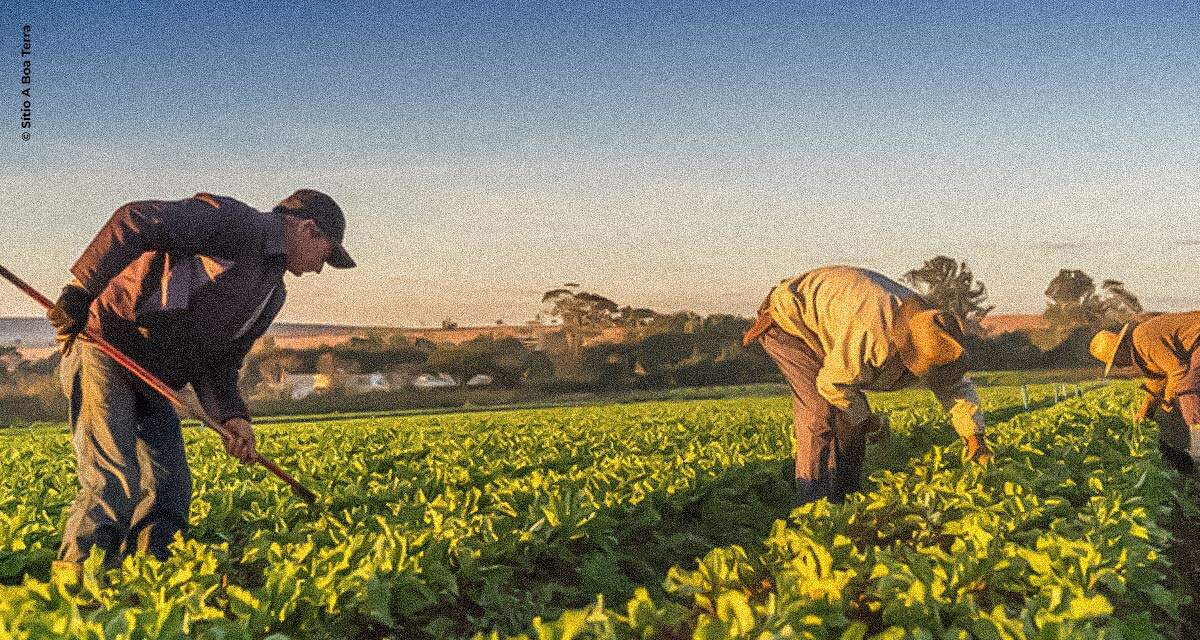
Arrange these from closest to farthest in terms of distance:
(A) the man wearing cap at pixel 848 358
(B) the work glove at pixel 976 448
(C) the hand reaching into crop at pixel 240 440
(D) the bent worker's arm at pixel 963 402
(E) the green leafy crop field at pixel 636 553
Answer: (E) the green leafy crop field at pixel 636 553 < (C) the hand reaching into crop at pixel 240 440 < (A) the man wearing cap at pixel 848 358 < (D) the bent worker's arm at pixel 963 402 < (B) the work glove at pixel 976 448

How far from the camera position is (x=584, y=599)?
5117 mm

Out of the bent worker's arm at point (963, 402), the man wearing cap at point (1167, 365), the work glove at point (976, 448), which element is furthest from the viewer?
the man wearing cap at point (1167, 365)

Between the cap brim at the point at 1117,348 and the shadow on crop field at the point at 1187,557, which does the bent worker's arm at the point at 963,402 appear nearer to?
Answer: the shadow on crop field at the point at 1187,557

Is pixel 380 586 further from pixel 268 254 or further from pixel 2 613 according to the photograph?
pixel 268 254

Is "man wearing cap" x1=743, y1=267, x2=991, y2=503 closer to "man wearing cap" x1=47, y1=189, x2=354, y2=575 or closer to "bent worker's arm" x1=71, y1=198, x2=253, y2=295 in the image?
"man wearing cap" x1=47, y1=189, x2=354, y2=575

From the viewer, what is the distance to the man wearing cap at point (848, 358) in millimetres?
5469

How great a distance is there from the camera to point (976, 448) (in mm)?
6090

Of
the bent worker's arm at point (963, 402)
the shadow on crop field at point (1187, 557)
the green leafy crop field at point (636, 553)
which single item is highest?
the bent worker's arm at point (963, 402)

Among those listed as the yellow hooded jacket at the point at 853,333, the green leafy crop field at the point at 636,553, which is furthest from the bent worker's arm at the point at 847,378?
the green leafy crop field at the point at 636,553

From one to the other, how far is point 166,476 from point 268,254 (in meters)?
1.15

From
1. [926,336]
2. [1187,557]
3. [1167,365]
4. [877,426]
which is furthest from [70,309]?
[1167,365]

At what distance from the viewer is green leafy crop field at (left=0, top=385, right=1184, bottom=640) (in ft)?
9.55

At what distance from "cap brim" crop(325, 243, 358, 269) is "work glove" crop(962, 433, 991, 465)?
11.8ft

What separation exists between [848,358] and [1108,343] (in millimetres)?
3860
